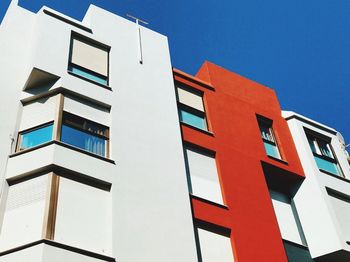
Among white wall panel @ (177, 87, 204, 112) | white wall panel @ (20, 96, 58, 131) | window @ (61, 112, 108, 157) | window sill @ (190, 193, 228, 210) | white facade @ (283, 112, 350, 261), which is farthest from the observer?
white wall panel @ (177, 87, 204, 112)

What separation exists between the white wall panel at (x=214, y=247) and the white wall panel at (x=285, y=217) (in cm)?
335

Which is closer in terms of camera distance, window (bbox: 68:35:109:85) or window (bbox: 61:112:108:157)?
window (bbox: 61:112:108:157)

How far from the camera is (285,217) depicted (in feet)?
67.3

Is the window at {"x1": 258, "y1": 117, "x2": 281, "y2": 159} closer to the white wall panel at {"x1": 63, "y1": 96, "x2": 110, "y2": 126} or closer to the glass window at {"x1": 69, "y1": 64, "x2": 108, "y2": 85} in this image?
the glass window at {"x1": 69, "y1": 64, "x2": 108, "y2": 85}

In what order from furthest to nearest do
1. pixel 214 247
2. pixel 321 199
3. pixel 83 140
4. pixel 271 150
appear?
1. pixel 271 150
2. pixel 321 199
3. pixel 214 247
4. pixel 83 140

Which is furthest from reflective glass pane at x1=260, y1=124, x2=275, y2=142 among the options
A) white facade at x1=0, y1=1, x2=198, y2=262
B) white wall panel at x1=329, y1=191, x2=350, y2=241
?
white facade at x1=0, y1=1, x2=198, y2=262

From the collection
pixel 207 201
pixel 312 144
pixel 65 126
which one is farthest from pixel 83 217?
pixel 312 144

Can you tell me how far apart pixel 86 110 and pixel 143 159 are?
2.46 meters

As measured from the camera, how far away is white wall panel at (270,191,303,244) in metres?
19.9

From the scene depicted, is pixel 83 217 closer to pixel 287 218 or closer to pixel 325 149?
pixel 287 218

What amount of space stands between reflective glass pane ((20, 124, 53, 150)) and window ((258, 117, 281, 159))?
9574 millimetres

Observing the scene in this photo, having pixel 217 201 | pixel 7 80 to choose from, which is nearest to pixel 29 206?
pixel 7 80

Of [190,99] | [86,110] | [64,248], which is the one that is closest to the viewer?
[64,248]

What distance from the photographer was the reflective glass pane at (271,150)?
22.5 metres
